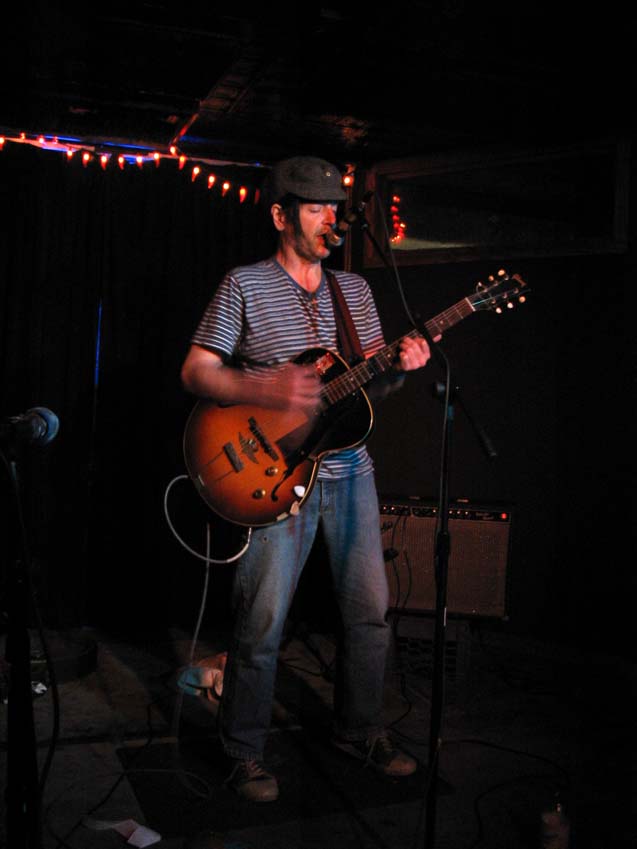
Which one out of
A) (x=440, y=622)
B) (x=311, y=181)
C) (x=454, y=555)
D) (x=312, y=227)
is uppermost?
(x=311, y=181)

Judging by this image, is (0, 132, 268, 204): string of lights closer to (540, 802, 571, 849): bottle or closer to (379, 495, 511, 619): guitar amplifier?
(379, 495, 511, 619): guitar amplifier

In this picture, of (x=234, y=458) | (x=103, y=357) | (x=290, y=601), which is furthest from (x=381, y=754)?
(x=103, y=357)

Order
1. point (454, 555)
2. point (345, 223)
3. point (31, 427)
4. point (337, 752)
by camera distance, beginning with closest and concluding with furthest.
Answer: point (31, 427)
point (345, 223)
point (337, 752)
point (454, 555)

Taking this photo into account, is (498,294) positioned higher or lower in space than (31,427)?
higher

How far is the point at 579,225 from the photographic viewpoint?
522cm

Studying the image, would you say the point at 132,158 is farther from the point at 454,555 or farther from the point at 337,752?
the point at 337,752

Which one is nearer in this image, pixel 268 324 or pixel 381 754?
pixel 268 324

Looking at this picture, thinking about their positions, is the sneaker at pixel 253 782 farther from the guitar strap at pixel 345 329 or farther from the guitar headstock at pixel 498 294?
the guitar headstock at pixel 498 294

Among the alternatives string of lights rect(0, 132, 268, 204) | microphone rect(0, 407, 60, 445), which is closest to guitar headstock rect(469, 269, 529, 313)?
microphone rect(0, 407, 60, 445)

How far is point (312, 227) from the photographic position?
3244 mm

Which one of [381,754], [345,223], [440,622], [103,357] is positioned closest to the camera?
[440,622]

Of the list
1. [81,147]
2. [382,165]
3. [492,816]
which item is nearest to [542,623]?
[492,816]

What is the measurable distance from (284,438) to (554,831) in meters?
1.55

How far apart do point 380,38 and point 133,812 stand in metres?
3.28
